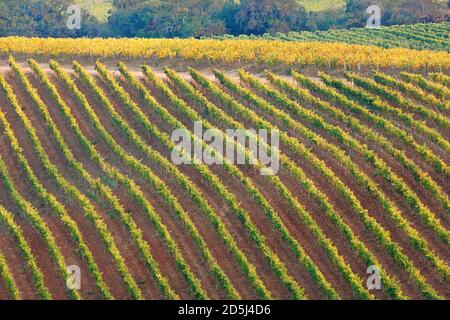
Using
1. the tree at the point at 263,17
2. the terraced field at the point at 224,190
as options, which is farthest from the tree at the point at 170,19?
the terraced field at the point at 224,190

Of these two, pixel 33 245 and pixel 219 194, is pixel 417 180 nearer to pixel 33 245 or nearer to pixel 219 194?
pixel 219 194

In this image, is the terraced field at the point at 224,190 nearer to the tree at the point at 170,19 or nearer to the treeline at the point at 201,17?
the tree at the point at 170,19

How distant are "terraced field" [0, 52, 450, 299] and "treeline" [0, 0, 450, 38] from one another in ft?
120

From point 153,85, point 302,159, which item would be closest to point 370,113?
point 302,159

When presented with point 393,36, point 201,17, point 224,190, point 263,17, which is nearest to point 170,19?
point 201,17

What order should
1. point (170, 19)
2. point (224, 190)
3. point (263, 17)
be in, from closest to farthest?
1. point (224, 190)
2. point (263, 17)
3. point (170, 19)

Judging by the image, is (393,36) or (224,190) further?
(393,36)

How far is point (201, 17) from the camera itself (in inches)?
3157

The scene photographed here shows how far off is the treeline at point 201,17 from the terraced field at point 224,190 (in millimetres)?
36678

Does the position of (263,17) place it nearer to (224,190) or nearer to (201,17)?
(201,17)

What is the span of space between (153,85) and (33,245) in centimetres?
1573

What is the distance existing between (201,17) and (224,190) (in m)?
51.6
